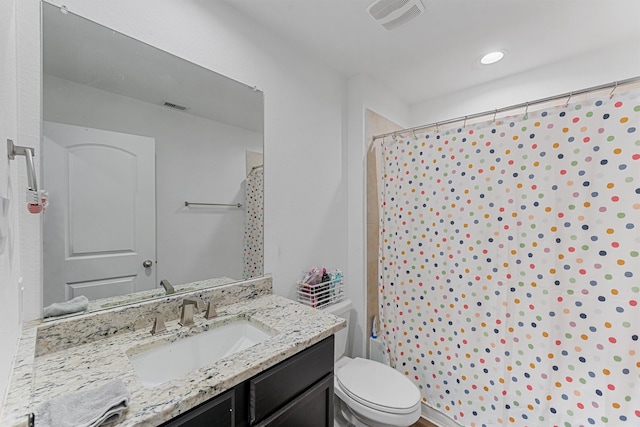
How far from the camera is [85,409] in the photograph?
58 cm

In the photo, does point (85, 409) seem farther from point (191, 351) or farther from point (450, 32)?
point (450, 32)

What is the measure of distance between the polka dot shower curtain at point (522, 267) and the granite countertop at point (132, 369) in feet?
2.97

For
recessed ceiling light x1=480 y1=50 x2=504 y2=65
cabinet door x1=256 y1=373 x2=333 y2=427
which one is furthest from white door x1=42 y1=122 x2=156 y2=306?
recessed ceiling light x1=480 y1=50 x2=504 y2=65

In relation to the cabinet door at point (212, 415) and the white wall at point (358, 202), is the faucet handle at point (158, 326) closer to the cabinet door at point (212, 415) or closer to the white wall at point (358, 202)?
the cabinet door at point (212, 415)

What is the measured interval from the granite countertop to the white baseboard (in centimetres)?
115

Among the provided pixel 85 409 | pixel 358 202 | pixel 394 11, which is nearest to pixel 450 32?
pixel 394 11

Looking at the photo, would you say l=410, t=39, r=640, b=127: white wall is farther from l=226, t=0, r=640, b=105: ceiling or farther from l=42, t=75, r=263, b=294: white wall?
l=42, t=75, r=263, b=294: white wall

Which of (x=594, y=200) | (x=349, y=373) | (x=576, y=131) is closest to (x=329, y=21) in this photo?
(x=576, y=131)

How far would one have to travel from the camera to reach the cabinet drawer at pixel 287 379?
830 mm

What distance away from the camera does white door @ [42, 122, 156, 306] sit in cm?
93

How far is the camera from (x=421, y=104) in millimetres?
2621

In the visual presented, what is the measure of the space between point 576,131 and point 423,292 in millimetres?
1160

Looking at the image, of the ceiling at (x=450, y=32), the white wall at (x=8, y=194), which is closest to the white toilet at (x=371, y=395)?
the white wall at (x=8, y=194)

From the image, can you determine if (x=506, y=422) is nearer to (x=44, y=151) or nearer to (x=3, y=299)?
(x=3, y=299)
